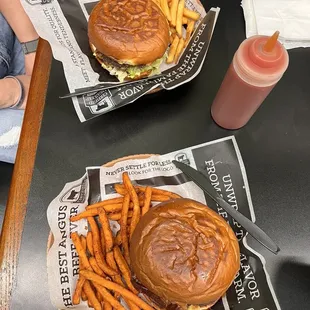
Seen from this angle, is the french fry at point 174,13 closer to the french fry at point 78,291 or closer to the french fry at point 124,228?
the french fry at point 124,228

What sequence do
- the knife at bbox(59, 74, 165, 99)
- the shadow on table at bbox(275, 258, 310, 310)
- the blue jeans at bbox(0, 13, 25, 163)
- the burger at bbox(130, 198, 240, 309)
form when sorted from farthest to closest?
the blue jeans at bbox(0, 13, 25, 163), the knife at bbox(59, 74, 165, 99), the shadow on table at bbox(275, 258, 310, 310), the burger at bbox(130, 198, 240, 309)

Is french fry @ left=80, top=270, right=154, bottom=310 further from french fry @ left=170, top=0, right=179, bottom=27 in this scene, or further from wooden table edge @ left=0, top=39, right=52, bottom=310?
french fry @ left=170, top=0, right=179, bottom=27

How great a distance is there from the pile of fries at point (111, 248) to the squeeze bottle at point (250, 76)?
344 millimetres

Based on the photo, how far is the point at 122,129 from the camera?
1274 millimetres

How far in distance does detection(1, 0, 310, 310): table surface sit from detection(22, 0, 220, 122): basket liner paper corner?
66 millimetres

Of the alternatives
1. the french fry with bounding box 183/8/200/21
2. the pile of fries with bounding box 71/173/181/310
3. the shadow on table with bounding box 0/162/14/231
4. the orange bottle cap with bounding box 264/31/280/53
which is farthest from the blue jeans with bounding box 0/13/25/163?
the orange bottle cap with bounding box 264/31/280/53

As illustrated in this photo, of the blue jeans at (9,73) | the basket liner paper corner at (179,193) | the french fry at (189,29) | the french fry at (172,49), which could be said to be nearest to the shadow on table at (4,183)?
the blue jeans at (9,73)

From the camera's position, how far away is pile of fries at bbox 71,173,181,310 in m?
0.93

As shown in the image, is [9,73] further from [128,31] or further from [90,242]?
[90,242]

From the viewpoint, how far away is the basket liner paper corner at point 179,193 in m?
0.98

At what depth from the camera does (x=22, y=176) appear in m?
1.15

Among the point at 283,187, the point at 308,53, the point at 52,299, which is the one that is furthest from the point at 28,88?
the point at 308,53

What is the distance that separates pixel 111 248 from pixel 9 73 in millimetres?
876

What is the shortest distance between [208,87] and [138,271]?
708 mm
